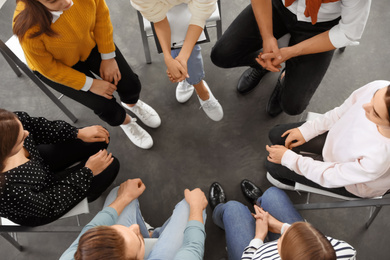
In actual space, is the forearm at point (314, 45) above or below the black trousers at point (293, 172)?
above

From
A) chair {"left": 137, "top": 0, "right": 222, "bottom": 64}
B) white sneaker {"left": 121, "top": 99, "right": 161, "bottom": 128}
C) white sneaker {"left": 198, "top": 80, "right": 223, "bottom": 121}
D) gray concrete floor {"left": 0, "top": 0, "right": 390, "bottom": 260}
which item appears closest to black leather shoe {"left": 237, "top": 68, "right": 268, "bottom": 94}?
gray concrete floor {"left": 0, "top": 0, "right": 390, "bottom": 260}

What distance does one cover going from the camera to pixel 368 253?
1.95 meters

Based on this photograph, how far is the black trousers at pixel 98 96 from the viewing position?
1816mm

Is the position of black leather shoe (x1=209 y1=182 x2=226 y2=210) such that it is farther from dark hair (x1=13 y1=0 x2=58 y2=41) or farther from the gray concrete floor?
dark hair (x1=13 y1=0 x2=58 y2=41)

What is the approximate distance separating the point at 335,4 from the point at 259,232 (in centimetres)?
123

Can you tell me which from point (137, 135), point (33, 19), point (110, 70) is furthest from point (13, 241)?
point (33, 19)

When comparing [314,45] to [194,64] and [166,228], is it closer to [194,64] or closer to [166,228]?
[194,64]

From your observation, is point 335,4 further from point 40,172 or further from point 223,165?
point 40,172

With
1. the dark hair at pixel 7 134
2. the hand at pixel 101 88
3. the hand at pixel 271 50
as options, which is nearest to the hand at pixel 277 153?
the hand at pixel 271 50

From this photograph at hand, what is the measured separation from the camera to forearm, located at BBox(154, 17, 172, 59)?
1.80 meters

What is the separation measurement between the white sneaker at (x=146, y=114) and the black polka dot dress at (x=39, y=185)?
58 cm

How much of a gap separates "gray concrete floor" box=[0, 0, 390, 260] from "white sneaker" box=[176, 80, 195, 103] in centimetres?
7

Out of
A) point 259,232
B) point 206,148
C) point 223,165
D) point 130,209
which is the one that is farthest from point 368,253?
point 130,209

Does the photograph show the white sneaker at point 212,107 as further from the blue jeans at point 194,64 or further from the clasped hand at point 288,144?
the clasped hand at point 288,144
